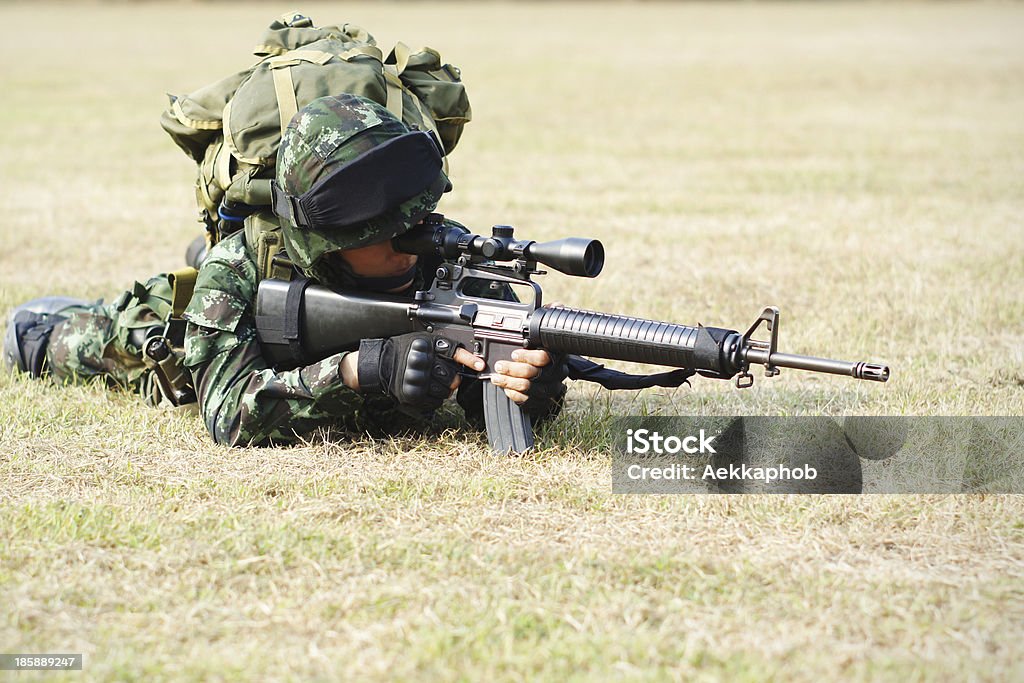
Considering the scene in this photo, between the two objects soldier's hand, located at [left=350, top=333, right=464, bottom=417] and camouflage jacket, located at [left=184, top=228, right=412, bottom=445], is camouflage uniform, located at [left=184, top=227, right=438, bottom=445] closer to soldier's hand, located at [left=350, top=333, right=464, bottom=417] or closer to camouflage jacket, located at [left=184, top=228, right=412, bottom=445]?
camouflage jacket, located at [left=184, top=228, right=412, bottom=445]

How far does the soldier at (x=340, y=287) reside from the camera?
185 inches

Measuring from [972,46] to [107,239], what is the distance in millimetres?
28190

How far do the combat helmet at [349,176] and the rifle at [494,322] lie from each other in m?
0.23

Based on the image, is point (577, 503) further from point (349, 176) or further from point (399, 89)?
point (399, 89)

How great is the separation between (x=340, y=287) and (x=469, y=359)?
68 centimetres

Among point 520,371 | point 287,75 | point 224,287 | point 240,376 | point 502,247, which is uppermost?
point 287,75

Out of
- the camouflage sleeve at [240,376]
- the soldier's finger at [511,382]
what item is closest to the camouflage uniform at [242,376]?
the camouflage sleeve at [240,376]

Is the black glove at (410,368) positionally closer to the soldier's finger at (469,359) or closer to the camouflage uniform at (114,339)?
the soldier's finger at (469,359)

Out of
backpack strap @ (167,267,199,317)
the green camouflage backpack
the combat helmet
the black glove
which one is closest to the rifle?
the black glove

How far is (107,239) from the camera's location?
10398 millimetres

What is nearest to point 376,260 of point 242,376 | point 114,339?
point 242,376

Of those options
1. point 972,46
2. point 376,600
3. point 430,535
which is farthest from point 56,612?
point 972,46

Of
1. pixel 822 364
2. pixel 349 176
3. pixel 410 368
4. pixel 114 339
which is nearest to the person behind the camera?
pixel 822 364

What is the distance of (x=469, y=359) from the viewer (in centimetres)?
495
